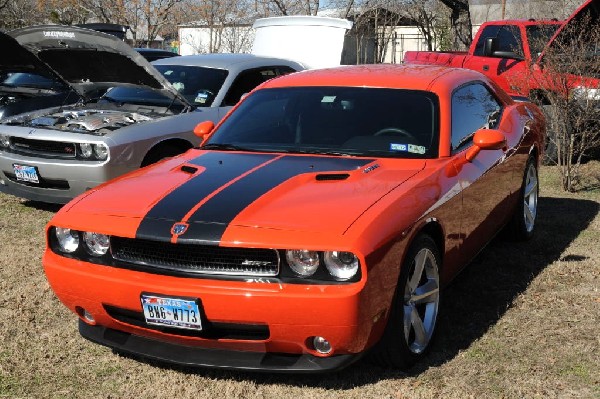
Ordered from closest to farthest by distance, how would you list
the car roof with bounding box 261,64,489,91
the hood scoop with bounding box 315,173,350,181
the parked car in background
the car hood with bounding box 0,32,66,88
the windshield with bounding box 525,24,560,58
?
the hood scoop with bounding box 315,173,350,181 → the car roof with bounding box 261,64,489,91 → the car hood with bounding box 0,32,66,88 → the parked car in background → the windshield with bounding box 525,24,560,58

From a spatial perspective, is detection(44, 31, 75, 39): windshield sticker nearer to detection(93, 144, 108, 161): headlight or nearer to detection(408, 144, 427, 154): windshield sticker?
detection(93, 144, 108, 161): headlight

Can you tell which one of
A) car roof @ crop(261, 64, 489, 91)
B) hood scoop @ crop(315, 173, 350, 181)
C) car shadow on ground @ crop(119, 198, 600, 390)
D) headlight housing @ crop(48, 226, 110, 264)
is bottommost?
car shadow on ground @ crop(119, 198, 600, 390)

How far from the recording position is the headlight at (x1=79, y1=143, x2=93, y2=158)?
6.66 metres

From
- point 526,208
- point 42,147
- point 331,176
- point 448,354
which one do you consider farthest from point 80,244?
point 526,208

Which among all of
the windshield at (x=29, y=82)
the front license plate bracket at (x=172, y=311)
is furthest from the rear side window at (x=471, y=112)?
the windshield at (x=29, y=82)

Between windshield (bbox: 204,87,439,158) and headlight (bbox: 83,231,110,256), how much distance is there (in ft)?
3.98

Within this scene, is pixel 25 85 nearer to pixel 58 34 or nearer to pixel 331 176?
pixel 58 34

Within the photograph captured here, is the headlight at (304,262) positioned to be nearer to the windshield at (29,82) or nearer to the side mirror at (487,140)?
the side mirror at (487,140)

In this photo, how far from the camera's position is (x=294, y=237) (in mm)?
3193

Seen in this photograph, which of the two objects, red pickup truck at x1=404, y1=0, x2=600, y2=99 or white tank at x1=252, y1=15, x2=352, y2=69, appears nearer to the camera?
red pickup truck at x1=404, y1=0, x2=600, y2=99

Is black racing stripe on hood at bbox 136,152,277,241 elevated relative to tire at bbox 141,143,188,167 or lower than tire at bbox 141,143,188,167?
elevated

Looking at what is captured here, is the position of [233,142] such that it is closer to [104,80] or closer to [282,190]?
[282,190]

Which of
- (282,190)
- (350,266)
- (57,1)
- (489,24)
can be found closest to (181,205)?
(282,190)

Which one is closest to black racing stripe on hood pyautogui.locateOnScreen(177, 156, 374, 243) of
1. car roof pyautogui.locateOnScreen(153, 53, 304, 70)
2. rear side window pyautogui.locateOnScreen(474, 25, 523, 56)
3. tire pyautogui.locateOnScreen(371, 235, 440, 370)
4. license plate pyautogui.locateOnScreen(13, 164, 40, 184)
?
tire pyautogui.locateOnScreen(371, 235, 440, 370)
